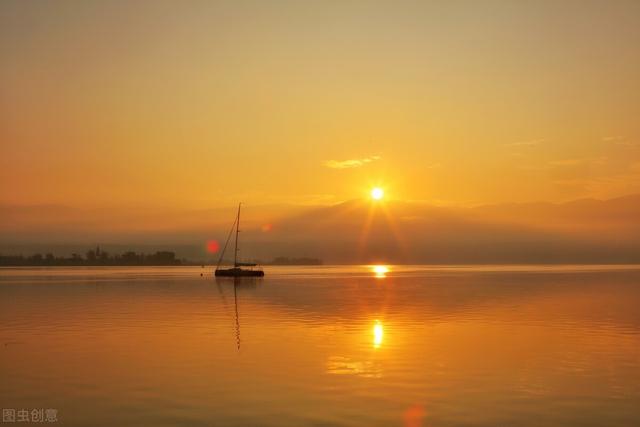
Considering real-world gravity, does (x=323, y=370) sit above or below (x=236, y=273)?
below

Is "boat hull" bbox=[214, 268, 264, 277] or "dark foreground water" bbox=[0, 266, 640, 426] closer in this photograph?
"dark foreground water" bbox=[0, 266, 640, 426]

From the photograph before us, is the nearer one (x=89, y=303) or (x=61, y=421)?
(x=61, y=421)

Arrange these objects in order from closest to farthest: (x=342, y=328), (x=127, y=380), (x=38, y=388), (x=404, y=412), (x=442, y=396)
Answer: (x=404, y=412) → (x=442, y=396) → (x=38, y=388) → (x=127, y=380) → (x=342, y=328)

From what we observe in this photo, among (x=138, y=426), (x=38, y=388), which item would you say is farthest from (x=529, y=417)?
(x=38, y=388)

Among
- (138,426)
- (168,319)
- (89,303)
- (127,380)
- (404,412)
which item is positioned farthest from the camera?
(89,303)

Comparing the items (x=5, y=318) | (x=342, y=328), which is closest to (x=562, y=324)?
(x=342, y=328)

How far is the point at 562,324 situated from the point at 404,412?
35.4 metres

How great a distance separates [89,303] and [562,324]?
5710 centimetres

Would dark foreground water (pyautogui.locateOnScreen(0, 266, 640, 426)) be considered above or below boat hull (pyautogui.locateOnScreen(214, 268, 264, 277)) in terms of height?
below

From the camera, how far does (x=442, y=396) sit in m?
26.4

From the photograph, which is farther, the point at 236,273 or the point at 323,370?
the point at 236,273

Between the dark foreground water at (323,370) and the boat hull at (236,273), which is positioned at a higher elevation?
the boat hull at (236,273)

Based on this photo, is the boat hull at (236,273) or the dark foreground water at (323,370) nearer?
the dark foreground water at (323,370)

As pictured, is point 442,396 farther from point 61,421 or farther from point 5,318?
point 5,318
